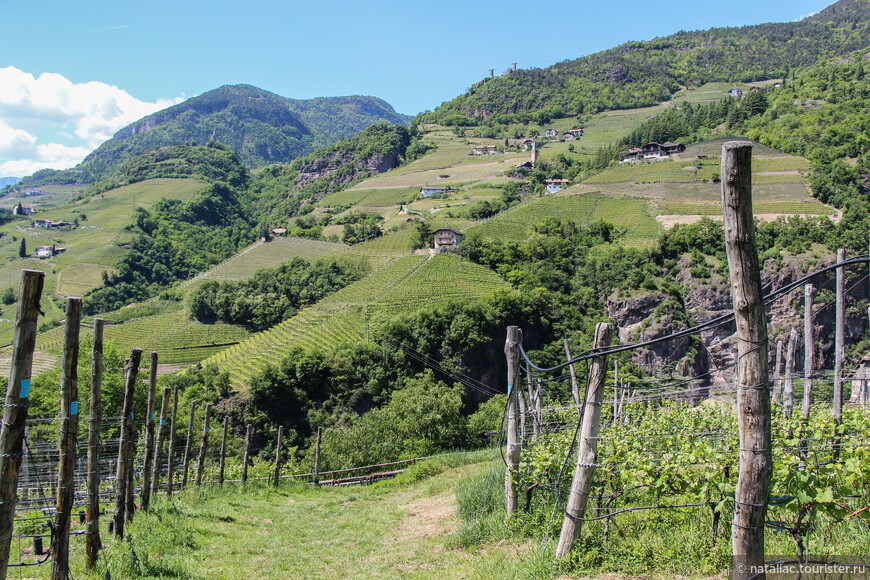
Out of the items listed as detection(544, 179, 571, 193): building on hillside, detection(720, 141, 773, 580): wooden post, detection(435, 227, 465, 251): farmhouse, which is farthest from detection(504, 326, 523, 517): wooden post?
detection(544, 179, 571, 193): building on hillside

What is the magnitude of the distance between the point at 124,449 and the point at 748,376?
7776mm

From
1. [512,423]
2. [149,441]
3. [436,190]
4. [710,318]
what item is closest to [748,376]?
[512,423]

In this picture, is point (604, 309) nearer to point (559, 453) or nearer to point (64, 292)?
point (559, 453)

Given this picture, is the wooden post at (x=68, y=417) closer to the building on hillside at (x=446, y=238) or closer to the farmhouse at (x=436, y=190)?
the building on hillside at (x=446, y=238)

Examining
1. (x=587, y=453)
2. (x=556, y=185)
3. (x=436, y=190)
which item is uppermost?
(x=436, y=190)

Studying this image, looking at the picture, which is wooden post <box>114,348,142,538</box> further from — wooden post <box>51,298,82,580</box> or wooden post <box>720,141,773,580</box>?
wooden post <box>720,141,773,580</box>

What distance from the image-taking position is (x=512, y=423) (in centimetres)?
691

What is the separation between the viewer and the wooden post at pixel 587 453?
502 centimetres

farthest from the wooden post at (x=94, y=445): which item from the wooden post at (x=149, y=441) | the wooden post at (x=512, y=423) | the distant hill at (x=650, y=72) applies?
the distant hill at (x=650, y=72)

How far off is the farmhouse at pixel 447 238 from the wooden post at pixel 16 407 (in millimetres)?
63481

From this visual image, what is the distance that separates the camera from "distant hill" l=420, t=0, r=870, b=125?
158875mm

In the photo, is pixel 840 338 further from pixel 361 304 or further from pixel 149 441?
pixel 361 304

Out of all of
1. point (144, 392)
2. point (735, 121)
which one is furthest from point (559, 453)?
point (735, 121)

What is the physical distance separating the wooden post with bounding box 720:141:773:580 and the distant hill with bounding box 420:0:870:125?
6449 inches
